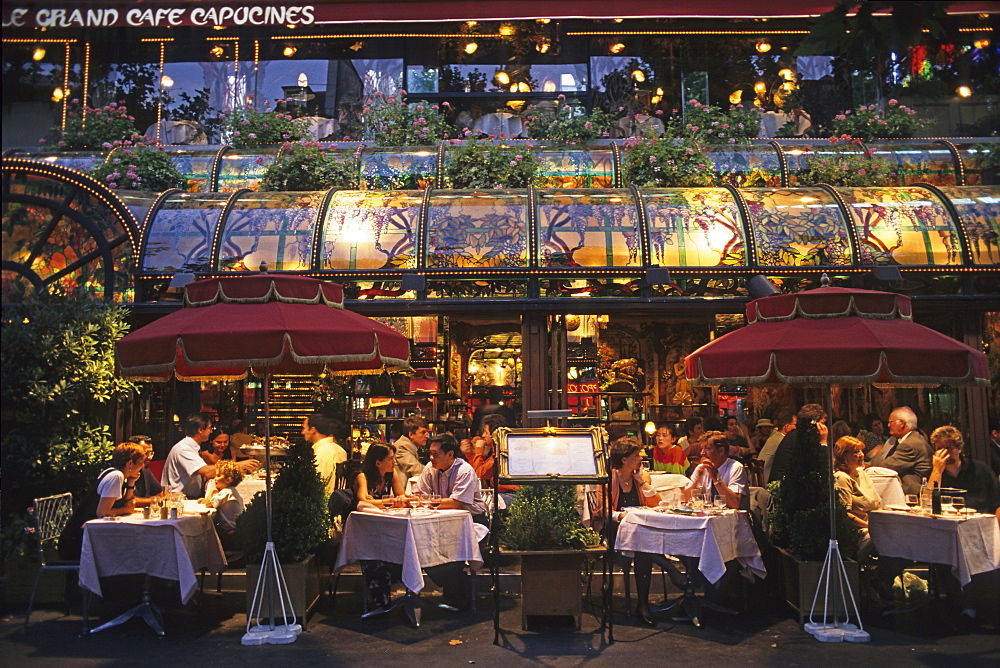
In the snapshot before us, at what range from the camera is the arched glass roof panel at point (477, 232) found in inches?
476

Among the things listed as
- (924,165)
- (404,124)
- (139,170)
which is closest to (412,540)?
(139,170)

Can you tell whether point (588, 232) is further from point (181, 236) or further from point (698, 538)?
point (181, 236)

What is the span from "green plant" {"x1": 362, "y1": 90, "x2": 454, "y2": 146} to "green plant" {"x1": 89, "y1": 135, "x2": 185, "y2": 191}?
3.96 m

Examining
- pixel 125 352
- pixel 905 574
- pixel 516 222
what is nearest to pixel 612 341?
pixel 516 222

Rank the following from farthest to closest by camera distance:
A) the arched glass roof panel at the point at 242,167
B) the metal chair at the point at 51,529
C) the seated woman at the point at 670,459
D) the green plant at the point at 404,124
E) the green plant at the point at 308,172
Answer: the green plant at the point at 404,124 → the arched glass roof panel at the point at 242,167 → the green plant at the point at 308,172 → the seated woman at the point at 670,459 → the metal chair at the point at 51,529

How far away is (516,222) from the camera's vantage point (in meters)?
12.4

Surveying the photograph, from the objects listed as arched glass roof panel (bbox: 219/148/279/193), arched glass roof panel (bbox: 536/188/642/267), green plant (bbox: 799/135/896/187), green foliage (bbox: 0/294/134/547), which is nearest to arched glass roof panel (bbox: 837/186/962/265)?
green plant (bbox: 799/135/896/187)

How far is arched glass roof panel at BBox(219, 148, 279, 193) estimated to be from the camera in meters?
16.1

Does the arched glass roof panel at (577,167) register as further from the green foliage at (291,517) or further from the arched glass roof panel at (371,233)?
the green foliage at (291,517)

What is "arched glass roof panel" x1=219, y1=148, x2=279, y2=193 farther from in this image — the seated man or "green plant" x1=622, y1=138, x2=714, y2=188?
the seated man

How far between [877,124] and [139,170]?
13485 millimetres

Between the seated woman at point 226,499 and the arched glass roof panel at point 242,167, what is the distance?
711cm

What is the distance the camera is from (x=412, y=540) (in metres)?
8.17

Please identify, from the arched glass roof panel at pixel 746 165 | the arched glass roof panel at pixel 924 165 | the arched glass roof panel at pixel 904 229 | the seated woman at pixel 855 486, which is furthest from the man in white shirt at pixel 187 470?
the arched glass roof panel at pixel 924 165
